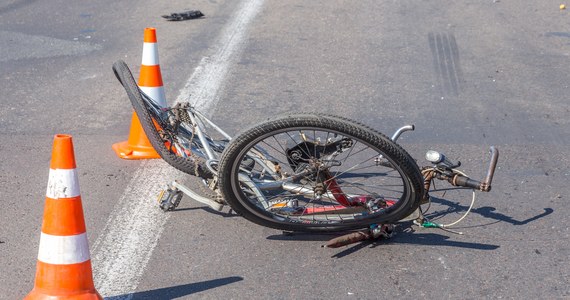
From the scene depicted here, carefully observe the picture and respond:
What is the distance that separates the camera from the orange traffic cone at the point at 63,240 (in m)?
3.96

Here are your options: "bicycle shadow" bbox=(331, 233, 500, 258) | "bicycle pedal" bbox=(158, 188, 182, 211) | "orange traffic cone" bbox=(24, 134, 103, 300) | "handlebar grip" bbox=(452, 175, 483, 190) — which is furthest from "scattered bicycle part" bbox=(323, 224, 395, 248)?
"orange traffic cone" bbox=(24, 134, 103, 300)

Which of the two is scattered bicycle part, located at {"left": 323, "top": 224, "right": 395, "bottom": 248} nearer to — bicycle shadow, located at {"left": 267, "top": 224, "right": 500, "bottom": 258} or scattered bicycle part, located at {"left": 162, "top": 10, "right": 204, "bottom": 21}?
bicycle shadow, located at {"left": 267, "top": 224, "right": 500, "bottom": 258}

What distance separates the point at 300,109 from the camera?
24.0ft

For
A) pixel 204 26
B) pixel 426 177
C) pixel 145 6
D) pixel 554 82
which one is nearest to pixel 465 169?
pixel 426 177

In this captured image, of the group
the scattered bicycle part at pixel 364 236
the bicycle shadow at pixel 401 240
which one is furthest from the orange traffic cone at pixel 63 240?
the scattered bicycle part at pixel 364 236

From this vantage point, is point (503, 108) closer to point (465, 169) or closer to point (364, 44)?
point (465, 169)

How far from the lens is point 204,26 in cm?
1028

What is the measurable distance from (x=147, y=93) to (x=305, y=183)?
6.04ft

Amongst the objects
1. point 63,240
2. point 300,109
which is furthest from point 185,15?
point 63,240

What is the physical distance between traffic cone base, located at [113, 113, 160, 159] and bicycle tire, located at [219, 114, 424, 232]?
132cm

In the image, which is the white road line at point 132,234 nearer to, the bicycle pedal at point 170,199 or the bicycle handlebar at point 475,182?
the bicycle pedal at point 170,199

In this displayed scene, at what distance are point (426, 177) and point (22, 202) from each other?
253 cm

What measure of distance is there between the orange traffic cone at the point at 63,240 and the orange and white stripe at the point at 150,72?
234 cm

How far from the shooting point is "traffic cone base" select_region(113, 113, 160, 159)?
243 inches
